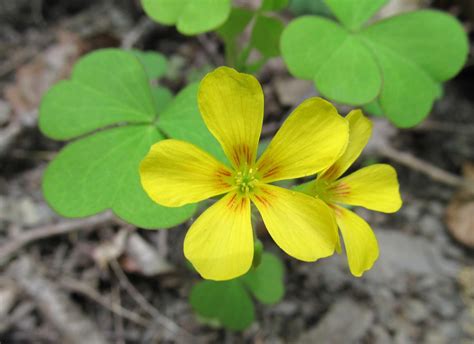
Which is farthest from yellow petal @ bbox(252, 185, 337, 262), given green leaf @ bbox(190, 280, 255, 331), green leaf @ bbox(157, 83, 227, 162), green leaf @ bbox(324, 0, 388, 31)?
green leaf @ bbox(324, 0, 388, 31)

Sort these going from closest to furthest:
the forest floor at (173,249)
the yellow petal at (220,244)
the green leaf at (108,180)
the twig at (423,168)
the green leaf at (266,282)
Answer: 1. the yellow petal at (220,244)
2. the green leaf at (108,180)
3. the green leaf at (266,282)
4. the forest floor at (173,249)
5. the twig at (423,168)

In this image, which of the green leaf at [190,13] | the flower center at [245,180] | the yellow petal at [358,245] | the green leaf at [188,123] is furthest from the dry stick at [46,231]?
the yellow petal at [358,245]

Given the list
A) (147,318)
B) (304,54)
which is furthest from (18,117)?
(304,54)

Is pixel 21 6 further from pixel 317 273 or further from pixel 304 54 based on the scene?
pixel 317 273

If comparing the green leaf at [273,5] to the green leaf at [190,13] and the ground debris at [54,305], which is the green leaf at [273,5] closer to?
the green leaf at [190,13]

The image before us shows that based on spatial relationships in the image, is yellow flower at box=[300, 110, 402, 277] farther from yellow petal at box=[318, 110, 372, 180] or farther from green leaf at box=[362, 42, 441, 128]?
green leaf at box=[362, 42, 441, 128]

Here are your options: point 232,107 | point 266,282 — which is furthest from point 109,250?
point 232,107
